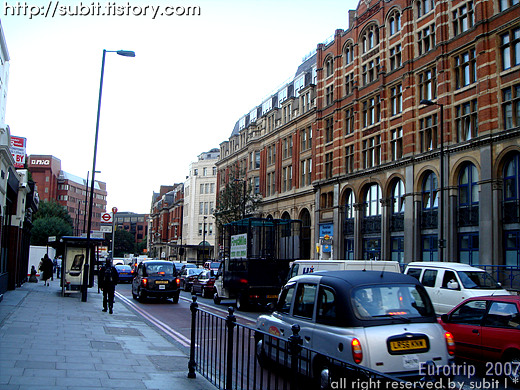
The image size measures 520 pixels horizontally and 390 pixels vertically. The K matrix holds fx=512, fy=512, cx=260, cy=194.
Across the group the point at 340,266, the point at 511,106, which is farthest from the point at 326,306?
the point at 511,106

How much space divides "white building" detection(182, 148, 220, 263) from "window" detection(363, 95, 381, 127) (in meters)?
53.6

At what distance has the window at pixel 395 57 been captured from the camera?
38.9 m

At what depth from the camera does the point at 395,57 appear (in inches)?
1544

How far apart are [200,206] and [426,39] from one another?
6518 centimetres

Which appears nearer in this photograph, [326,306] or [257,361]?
[257,361]

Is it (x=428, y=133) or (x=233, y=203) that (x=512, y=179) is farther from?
(x=233, y=203)

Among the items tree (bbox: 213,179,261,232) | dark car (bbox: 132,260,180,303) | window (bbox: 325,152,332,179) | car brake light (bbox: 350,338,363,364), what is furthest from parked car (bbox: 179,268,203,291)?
car brake light (bbox: 350,338,363,364)

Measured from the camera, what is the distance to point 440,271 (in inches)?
658

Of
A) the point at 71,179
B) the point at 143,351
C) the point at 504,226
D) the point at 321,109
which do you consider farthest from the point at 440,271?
the point at 71,179

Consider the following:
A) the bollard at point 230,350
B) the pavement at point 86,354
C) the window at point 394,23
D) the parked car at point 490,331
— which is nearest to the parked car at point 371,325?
the bollard at point 230,350

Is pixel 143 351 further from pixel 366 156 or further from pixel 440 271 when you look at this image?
pixel 366 156

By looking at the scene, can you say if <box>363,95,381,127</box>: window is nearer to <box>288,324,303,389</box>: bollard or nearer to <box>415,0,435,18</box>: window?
<box>415,0,435,18</box>: window

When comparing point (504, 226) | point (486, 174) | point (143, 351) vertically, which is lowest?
point (143, 351)

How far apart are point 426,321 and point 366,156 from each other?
35877 mm
